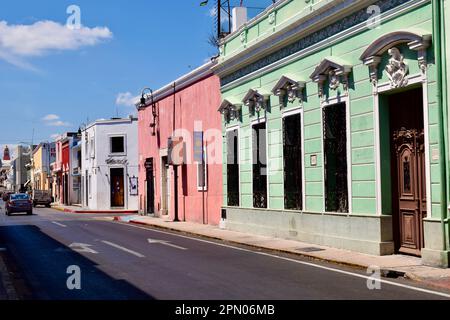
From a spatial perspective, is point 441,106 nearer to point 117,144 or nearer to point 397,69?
point 397,69

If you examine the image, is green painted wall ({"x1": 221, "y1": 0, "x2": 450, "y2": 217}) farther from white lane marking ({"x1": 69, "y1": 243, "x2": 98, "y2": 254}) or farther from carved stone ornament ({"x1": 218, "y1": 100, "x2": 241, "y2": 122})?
white lane marking ({"x1": 69, "y1": 243, "x2": 98, "y2": 254})

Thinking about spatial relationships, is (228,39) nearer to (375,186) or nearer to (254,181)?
(254,181)

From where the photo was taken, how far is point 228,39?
78.6 feet

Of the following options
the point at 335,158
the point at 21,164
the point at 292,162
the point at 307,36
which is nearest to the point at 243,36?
the point at 307,36

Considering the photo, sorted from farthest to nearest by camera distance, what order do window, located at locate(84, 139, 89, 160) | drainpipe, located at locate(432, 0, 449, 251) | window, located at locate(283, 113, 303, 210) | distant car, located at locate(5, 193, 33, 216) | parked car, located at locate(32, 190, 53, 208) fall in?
parked car, located at locate(32, 190, 53, 208)
window, located at locate(84, 139, 89, 160)
distant car, located at locate(5, 193, 33, 216)
window, located at locate(283, 113, 303, 210)
drainpipe, located at locate(432, 0, 449, 251)

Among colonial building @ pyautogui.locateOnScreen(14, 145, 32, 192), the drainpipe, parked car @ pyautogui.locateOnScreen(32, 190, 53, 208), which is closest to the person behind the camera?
the drainpipe

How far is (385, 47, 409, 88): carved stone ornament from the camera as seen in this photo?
13.4 meters

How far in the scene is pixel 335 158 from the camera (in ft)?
53.3

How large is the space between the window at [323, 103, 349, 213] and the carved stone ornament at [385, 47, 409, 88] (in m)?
2.17

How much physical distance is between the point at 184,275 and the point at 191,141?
56.5 feet

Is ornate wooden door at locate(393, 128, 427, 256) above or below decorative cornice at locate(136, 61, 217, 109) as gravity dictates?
below

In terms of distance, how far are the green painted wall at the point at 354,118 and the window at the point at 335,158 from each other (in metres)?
0.30
